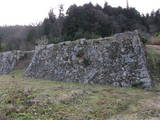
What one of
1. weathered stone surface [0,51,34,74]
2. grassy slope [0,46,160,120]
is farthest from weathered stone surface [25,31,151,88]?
weathered stone surface [0,51,34,74]

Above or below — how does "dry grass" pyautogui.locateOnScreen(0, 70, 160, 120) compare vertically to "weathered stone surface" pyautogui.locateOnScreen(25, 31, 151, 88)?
below

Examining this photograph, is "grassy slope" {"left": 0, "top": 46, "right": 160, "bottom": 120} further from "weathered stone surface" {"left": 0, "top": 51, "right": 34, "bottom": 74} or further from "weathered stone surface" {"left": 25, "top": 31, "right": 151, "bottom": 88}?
"weathered stone surface" {"left": 0, "top": 51, "right": 34, "bottom": 74}

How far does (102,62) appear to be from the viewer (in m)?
7.68

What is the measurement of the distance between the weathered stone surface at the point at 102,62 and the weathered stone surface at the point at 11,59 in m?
5.38

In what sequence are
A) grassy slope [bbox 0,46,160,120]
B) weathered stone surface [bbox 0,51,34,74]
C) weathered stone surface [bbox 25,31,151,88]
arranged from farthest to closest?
weathered stone surface [bbox 0,51,34,74], weathered stone surface [bbox 25,31,151,88], grassy slope [bbox 0,46,160,120]

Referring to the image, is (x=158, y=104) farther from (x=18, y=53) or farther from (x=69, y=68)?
(x=18, y=53)

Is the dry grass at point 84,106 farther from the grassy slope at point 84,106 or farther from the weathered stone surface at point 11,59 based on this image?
the weathered stone surface at point 11,59

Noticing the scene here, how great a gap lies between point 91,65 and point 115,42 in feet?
4.70

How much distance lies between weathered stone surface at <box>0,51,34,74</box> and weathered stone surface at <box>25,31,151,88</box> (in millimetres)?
5379

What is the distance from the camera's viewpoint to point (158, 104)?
176 inches

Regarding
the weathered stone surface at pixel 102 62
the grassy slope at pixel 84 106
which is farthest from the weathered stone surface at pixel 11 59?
the grassy slope at pixel 84 106

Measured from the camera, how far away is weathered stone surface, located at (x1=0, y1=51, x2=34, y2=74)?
14836 mm

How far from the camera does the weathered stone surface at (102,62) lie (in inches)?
265

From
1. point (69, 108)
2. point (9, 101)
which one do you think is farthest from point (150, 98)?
point (9, 101)
